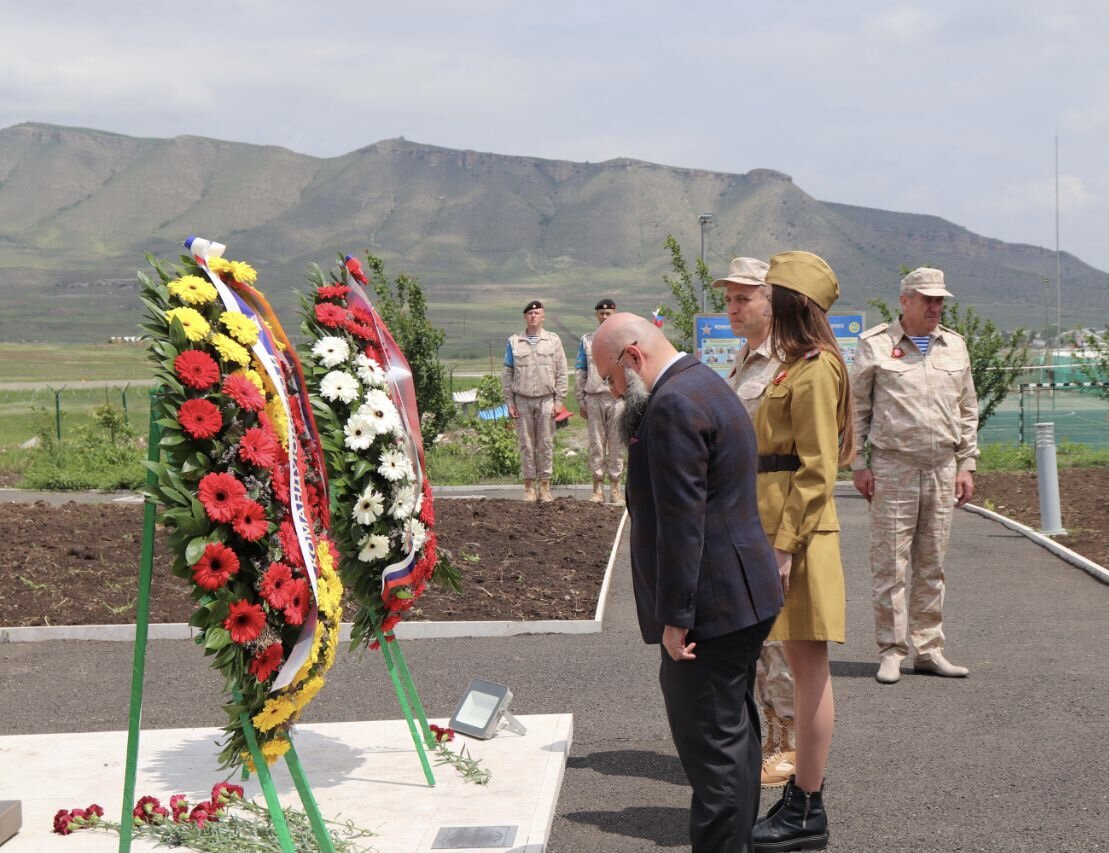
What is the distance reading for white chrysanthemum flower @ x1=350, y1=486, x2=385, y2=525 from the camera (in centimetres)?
591

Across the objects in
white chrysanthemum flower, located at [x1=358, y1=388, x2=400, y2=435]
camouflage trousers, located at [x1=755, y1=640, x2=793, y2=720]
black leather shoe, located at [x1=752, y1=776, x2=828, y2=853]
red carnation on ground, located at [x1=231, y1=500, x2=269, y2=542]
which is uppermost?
white chrysanthemum flower, located at [x1=358, y1=388, x2=400, y2=435]

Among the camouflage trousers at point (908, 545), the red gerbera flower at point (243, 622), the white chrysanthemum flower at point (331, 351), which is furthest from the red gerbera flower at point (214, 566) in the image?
the camouflage trousers at point (908, 545)

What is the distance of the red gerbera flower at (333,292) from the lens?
6.20m

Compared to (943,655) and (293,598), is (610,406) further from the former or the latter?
(293,598)

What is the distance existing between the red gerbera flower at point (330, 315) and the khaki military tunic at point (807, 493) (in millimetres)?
2069

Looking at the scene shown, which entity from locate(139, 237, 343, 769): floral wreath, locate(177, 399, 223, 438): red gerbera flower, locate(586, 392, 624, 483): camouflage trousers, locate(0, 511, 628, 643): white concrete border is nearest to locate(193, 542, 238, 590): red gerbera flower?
locate(139, 237, 343, 769): floral wreath

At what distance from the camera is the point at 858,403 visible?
753 cm

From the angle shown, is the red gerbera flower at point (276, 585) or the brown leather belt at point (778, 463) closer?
the red gerbera flower at point (276, 585)

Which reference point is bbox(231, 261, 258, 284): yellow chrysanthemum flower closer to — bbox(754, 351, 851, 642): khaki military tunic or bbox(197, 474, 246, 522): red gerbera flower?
bbox(197, 474, 246, 522): red gerbera flower

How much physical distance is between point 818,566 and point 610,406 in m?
10.0

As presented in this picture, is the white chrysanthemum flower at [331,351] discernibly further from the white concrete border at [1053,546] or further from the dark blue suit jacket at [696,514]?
the white concrete border at [1053,546]

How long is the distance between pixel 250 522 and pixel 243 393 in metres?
0.43

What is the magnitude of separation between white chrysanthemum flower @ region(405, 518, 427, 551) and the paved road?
50.2 inches

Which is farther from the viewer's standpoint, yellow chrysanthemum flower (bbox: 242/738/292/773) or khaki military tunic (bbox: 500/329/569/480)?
khaki military tunic (bbox: 500/329/569/480)
